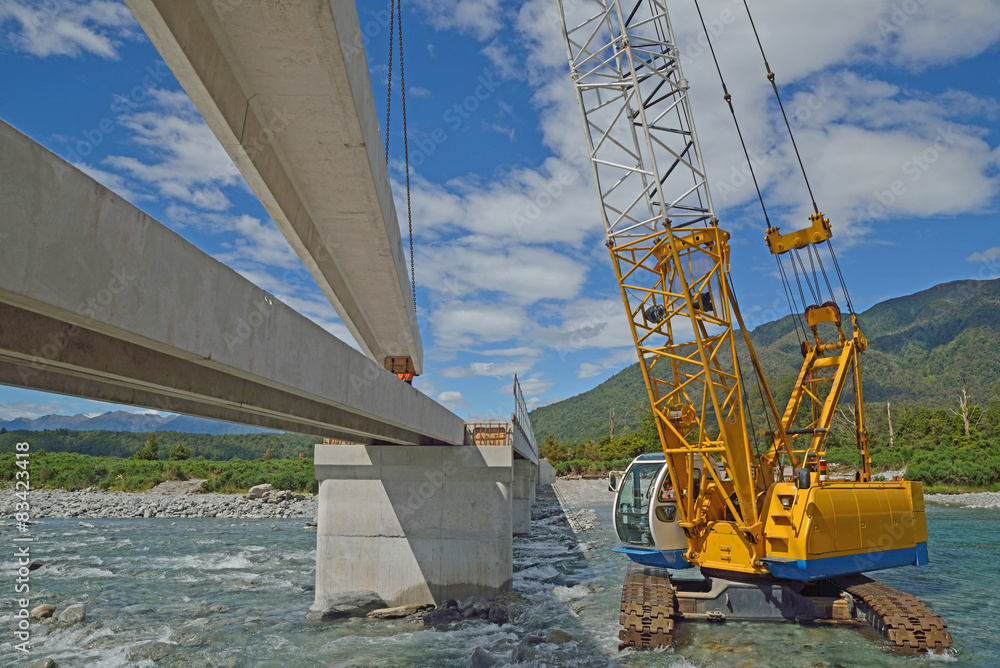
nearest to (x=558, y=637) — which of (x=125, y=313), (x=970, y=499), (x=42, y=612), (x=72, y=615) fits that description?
(x=72, y=615)

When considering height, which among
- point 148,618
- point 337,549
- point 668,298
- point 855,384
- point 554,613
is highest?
point 668,298

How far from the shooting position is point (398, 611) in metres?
14.3

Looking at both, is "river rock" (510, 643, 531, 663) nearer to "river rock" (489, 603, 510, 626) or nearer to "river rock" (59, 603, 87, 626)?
"river rock" (489, 603, 510, 626)

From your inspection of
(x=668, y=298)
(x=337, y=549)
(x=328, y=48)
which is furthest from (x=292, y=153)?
(x=337, y=549)

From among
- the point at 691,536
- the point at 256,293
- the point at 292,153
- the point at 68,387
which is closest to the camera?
the point at 256,293

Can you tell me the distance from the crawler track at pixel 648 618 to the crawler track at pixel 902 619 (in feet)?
12.4

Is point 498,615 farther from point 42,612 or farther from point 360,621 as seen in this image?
point 42,612

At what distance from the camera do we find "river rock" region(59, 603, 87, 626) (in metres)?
13.9

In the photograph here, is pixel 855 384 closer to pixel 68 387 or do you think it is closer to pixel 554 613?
pixel 554 613

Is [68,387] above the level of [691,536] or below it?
above

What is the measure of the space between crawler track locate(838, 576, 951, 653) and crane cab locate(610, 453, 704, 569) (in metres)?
3.40

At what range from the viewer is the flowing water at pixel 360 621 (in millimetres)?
11414

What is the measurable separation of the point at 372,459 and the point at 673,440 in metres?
7.35

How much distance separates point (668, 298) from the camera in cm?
1406
